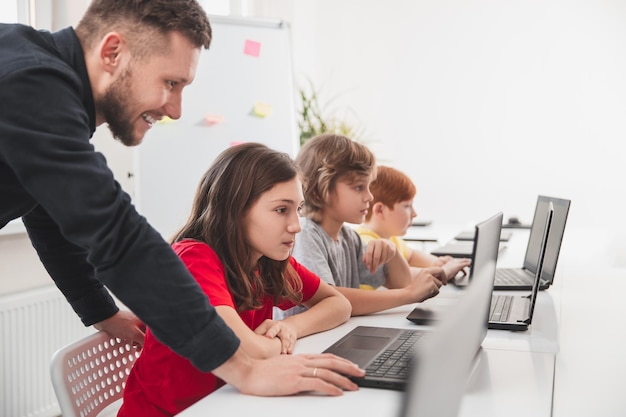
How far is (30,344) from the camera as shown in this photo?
101 inches

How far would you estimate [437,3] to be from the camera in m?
5.38

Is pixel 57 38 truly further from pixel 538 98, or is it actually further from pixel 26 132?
pixel 538 98

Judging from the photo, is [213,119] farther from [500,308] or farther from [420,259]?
[500,308]

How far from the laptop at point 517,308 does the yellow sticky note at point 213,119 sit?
5.80 ft

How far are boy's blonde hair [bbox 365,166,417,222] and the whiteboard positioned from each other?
2.76ft

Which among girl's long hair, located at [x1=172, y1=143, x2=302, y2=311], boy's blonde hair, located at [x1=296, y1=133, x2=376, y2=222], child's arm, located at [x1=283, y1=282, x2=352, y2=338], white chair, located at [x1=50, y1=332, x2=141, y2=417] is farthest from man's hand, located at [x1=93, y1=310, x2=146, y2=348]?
boy's blonde hair, located at [x1=296, y1=133, x2=376, y2=222]

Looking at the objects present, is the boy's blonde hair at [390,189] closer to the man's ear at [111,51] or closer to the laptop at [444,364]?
the man's ear at [111,51]

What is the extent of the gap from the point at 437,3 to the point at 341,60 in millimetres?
862

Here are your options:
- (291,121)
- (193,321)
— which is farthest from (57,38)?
(291,121)

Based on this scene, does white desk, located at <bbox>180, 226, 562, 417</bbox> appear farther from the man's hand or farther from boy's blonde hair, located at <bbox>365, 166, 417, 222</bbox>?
boy's blonde hair, located at <bbox>365, 166, 417, 222</bbox>

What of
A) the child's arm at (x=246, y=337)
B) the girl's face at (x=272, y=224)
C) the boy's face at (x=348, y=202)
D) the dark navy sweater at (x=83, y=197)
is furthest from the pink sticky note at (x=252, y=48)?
the dark navy sweater at (x=83, y=197)

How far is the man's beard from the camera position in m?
1.11

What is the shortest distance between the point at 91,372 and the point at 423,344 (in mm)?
1069

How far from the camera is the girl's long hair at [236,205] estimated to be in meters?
1.55
